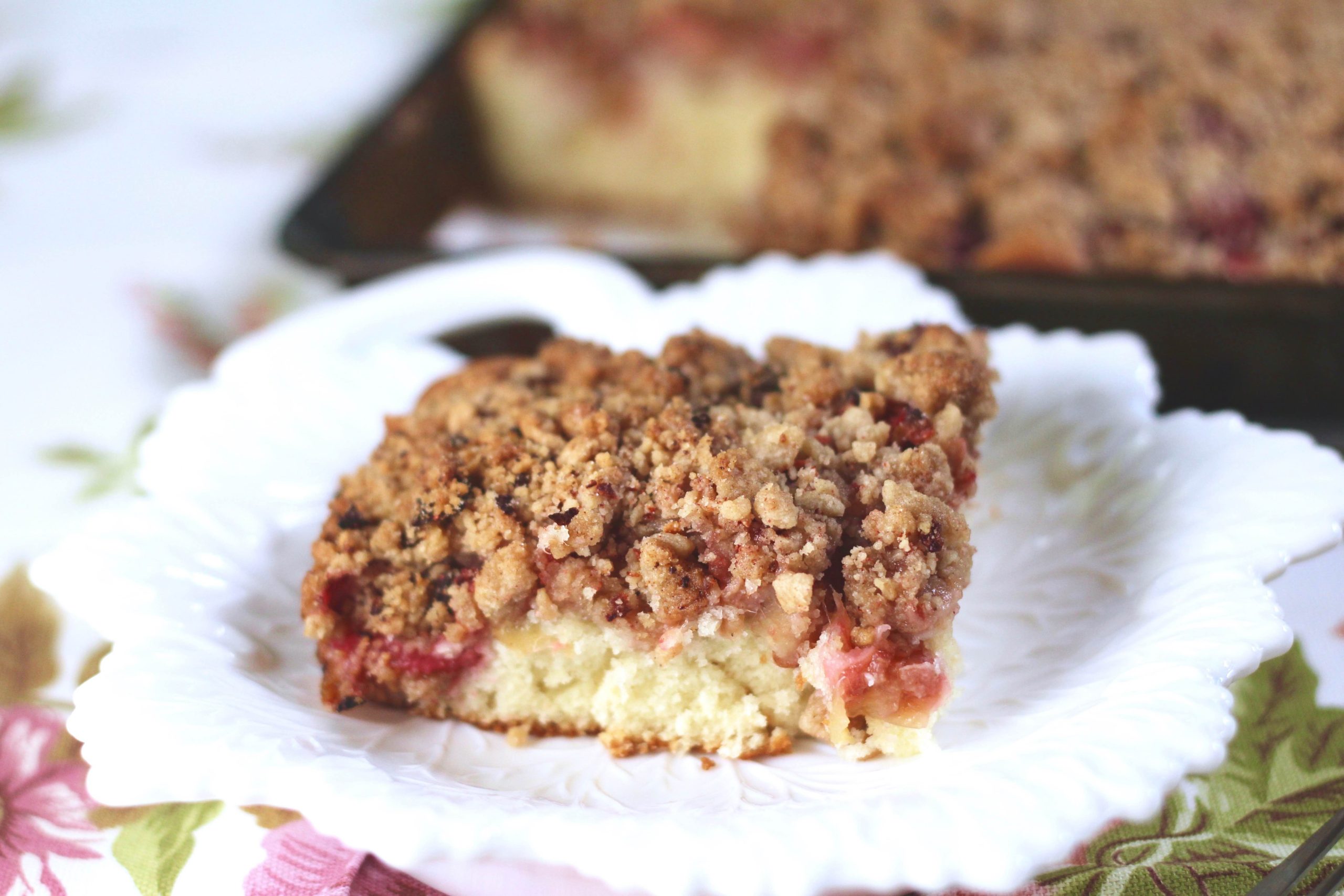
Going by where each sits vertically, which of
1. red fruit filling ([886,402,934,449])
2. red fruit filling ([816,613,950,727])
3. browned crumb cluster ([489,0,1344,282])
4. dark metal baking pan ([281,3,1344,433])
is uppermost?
browned crumb cluster ([489,0,1344,282])

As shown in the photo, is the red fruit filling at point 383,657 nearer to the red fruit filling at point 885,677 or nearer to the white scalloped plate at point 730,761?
the white scalloped plate at point 730,761

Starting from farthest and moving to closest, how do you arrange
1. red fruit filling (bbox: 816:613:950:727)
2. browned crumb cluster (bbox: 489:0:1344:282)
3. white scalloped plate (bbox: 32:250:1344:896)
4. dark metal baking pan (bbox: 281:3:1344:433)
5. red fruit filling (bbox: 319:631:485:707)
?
browned crumb cluster (bbox: 489:0:1344:282)
dark metal baking pan (bbox: 281:3:1344:433)
red fruit filling (bbox: 319:631:485:707)
red fruit filling (bbox: 816:613:950:727)
white scalloped plate (bbox: 32:250:1344:896)

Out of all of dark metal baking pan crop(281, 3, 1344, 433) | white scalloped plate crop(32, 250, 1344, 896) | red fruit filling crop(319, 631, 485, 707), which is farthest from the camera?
dark metal baking pan crop(281, 3, 1344, 433)

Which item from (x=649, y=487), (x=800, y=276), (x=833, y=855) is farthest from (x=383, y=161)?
(x=833, y=855)

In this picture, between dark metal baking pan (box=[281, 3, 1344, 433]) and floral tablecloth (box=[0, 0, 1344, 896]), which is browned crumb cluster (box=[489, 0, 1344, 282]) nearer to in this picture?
dark metal baking pan (box=[281, 3, 1344, 433])

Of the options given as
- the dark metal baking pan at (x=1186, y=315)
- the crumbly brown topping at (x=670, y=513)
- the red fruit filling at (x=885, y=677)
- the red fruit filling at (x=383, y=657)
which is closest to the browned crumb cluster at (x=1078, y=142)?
the dark metal baking pan at (x=1186, y=315)

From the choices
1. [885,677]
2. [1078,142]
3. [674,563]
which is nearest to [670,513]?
[674,563]

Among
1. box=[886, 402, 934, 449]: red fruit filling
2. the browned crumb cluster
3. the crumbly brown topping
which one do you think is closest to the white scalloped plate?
the crumbly brown topping
